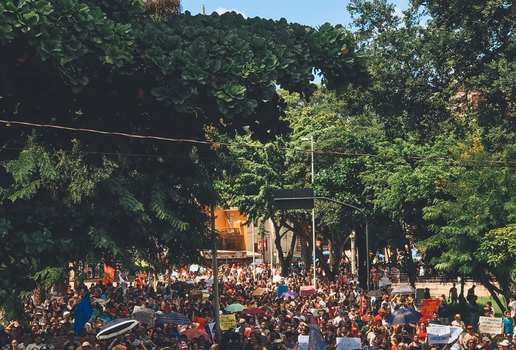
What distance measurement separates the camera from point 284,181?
56156 millimetres

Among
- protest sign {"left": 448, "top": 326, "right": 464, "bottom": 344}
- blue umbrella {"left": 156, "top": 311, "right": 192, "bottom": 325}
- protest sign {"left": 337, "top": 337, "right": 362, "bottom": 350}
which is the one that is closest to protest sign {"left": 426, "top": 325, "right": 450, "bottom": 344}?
protest sign {"left": 448, "top": 326, "right": 464, "bottom": 344}

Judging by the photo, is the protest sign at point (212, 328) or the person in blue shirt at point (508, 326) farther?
the person in blue shirt at point (508, 326)

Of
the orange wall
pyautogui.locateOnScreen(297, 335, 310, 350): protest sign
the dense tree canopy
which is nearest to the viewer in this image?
the dense tree canopy

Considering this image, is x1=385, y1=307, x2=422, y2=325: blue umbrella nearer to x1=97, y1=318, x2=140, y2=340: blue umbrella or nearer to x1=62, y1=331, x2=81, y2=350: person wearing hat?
x1=97, y1=318, x2=140, y2=340: blue umbrella

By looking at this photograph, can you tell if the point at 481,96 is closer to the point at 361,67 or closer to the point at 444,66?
the point at 444,66

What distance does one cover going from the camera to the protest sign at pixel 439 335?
2052 centimetres

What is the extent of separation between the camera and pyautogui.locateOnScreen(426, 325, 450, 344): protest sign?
2052 centimetres

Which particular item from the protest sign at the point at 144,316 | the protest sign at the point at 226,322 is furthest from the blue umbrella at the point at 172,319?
the protest sign at the point at 226,322

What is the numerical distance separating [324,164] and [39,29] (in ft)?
132

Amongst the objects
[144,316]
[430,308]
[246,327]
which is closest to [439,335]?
[246,327]

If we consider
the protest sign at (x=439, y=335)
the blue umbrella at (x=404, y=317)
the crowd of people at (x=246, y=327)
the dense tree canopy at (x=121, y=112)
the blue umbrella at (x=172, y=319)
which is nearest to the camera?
the dense tree canopy at (x=121, y=112)

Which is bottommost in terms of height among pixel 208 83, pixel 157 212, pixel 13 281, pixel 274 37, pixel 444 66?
pixel 13 281

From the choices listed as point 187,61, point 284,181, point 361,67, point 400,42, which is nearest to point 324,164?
point 284,181

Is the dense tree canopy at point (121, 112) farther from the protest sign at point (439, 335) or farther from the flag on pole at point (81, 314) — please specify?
the protest sign at point (439, 335)
